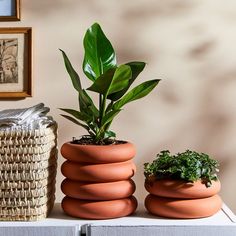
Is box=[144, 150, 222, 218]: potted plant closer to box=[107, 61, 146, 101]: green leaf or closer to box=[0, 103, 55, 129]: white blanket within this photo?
box=[107, 61, 146, 101]: green leaf

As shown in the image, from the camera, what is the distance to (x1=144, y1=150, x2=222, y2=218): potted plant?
52.1 inches

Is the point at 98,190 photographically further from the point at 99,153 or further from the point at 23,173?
the point at 23,173

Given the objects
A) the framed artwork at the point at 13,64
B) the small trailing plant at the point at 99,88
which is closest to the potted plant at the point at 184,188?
the small trailing plant at the point at 99,88

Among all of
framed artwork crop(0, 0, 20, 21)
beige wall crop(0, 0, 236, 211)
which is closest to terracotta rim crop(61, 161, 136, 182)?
beige wall crop(0, 0, 236, 211)

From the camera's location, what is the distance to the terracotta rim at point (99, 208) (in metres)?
1.32

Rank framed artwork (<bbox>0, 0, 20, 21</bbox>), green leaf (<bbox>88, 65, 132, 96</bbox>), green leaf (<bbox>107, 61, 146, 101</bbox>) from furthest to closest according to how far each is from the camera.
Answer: framed artwork (<bbox>0, 0, 20, 21</bbox>) < green leaf (<bbox>107, 61, 146, 101</bbox>) < green leaf (<bbox>88, 65, 132, 96</bbox>)

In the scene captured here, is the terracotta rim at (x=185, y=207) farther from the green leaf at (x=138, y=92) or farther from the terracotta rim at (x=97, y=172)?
the green leaf at (x=138, y=92)

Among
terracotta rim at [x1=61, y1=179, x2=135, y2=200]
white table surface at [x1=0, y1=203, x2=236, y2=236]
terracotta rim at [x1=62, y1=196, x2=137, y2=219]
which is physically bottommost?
white table surface at [x1=0, y1=203, x2=236, y2=236]

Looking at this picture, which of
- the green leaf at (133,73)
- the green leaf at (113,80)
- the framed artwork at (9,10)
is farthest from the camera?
the framed artwork at (9,10)

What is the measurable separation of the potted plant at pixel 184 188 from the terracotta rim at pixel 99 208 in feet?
0.28

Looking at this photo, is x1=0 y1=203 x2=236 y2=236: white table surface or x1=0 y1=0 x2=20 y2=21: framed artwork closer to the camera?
Result: x1=0 y1=203 x2=236 y2=236: white table surface

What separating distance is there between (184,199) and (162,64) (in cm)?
62

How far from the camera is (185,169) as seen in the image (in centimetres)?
134

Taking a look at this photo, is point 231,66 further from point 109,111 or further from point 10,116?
point 10,116
